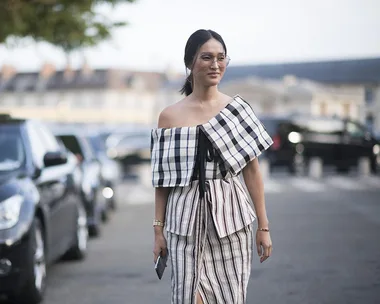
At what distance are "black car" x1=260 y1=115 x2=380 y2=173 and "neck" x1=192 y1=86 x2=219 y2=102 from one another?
964 inches

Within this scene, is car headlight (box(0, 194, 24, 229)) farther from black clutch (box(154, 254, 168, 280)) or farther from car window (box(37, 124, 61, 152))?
black clutch (box(154, 254, 168, 280))

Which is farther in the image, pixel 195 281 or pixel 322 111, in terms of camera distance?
pixel 322 111

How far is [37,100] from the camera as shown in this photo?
149 metres

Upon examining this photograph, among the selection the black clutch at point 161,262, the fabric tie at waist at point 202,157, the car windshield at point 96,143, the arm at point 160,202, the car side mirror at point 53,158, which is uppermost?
the fabric tie at waist at point 202,157

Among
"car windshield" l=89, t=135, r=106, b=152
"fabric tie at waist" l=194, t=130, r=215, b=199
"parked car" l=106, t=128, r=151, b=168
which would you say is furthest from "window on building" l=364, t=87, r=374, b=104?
"fabric tie at waist" l=194, t=130, r=215, b=199

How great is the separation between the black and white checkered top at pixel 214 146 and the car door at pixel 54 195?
3458mm

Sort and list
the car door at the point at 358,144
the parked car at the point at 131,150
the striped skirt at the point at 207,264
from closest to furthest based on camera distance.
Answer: the striped skirt at the point at 207,264, the parked car at the point at 131,150, the car door at the point at 358,144

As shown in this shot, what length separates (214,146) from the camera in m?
4.18

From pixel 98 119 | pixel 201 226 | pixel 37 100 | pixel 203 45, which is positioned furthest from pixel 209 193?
pixel 37 100

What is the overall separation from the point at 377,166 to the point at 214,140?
25.6 metres

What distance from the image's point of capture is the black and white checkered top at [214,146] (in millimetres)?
4188

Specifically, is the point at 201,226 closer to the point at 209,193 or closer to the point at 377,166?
the point at 209,193

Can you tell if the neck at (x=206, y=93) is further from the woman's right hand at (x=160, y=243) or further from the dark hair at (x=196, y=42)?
the woman's right hand at (x=160, y=243)

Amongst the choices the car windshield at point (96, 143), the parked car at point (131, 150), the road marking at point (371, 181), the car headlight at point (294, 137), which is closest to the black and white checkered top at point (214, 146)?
the car windshield at point (96, 143)
